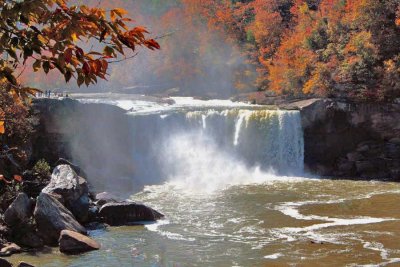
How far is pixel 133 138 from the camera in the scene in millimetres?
30219

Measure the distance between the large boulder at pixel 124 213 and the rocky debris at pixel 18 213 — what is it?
277cm

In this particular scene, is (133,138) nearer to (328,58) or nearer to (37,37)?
(328,58)

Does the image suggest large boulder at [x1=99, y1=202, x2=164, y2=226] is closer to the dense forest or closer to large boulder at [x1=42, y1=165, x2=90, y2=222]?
large boulder at [x1=42, y1=165, x2=90, y2=222]

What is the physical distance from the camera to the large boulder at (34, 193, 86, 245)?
15.2 m

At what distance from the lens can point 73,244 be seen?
14.4 meters

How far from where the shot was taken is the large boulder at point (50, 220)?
49.8 ft

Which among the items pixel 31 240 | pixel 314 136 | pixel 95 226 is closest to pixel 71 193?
pixel 95 226

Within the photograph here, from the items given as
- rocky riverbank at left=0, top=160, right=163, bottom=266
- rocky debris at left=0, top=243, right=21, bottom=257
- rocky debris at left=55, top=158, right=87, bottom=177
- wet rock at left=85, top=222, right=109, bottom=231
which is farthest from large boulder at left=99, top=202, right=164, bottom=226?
rocky debris at left=55, top=158, right=87, bottom=177

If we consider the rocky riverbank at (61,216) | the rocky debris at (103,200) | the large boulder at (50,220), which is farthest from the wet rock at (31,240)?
the rocky debris at (103,200)

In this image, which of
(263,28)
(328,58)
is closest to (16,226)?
(328,58)

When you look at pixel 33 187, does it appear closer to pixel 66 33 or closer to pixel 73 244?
pixel 73 244

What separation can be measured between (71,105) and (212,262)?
1737 cm

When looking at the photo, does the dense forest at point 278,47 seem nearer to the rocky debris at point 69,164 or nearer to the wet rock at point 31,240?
the rocky debris at point 69,164

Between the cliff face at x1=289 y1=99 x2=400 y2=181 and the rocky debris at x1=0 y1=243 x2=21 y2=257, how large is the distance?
1828 cm
